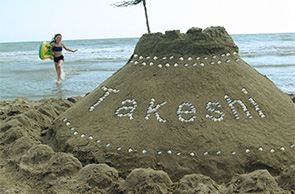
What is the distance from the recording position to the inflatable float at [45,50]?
6482 mm

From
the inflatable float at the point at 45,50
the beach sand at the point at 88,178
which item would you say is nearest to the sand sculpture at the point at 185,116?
the beach sand at the point at 88,178

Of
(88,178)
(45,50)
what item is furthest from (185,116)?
(45,50)

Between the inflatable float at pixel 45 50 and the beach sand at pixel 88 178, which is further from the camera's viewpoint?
the inflatable float at pixel 45 50

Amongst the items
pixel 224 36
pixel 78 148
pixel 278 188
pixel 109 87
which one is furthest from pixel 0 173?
pixel 224 36

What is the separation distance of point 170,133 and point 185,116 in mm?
201

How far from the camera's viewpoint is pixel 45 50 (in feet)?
21.9

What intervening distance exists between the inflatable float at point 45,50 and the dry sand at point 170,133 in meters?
3.50

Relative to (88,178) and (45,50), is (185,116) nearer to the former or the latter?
(88,178)

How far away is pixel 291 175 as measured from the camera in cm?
206

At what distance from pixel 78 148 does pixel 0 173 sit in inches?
25.3

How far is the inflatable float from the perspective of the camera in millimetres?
6482

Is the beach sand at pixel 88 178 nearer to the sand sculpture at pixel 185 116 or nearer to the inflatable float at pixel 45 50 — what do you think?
the sand sculpture at pixel 185 116

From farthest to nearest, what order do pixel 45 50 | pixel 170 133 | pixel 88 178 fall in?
pixel 45 50 → pixel 170 133 → pixel 88 178

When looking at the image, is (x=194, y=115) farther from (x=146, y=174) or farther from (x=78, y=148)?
(x=78, y=148)
